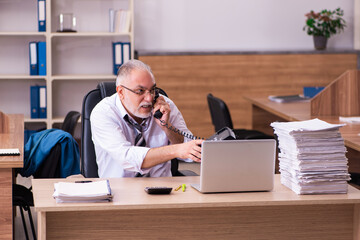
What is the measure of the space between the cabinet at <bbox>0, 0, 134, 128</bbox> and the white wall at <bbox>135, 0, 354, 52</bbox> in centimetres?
29

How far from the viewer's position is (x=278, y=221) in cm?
232

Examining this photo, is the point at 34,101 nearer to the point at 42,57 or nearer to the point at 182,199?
the point at 42,57

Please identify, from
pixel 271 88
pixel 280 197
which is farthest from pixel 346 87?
pixel 280 197

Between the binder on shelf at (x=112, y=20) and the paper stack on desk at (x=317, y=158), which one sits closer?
the paper stack on desk at (x=317, y=158)

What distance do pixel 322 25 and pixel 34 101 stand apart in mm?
3142

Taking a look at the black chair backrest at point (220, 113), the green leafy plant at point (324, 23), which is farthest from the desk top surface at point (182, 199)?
the green leafy plant at point (324, 23)

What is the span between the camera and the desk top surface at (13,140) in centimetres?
291

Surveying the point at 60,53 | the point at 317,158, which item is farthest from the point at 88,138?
the point at 60,53

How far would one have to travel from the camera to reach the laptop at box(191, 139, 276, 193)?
2.16 metres

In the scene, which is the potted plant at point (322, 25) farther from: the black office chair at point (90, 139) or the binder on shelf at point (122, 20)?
the black office chair at point (90, 139)

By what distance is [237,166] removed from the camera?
7.23ft

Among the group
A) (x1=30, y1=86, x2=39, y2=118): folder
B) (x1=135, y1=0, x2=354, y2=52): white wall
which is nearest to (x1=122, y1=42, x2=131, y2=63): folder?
(x1=135, y1=0, x2=354, y2=52): white wall

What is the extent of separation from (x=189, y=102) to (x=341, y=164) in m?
4.16

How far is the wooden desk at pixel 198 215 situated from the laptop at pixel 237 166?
1.5 inches
